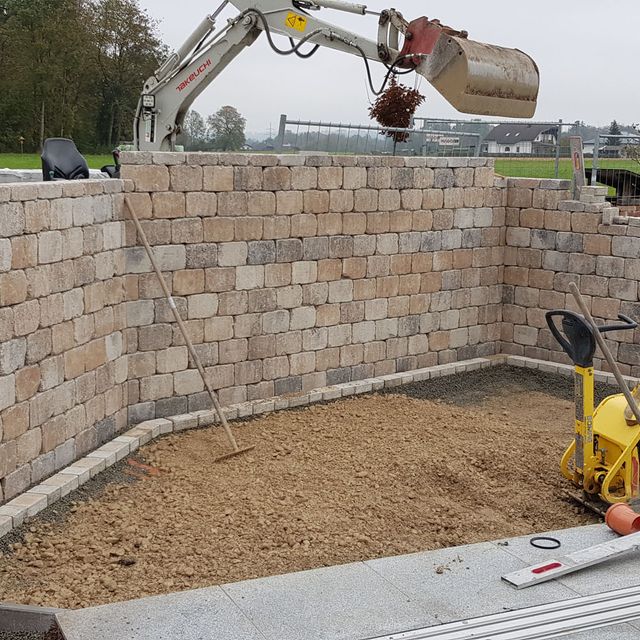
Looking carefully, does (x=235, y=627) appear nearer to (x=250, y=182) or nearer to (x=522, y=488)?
(x=522, y=488)

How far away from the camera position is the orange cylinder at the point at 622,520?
6719mm

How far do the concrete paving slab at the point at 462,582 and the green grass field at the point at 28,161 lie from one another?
56.7 ft

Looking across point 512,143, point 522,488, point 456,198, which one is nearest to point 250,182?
point 456,198

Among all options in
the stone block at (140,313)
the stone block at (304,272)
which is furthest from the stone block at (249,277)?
the stone block at (140,313)

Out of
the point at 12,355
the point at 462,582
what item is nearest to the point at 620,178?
the point at 462,582

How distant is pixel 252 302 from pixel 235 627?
534 centimetres

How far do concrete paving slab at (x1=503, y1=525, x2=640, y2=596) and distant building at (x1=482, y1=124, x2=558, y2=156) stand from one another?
29.9ft

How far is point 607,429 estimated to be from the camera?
294 inches

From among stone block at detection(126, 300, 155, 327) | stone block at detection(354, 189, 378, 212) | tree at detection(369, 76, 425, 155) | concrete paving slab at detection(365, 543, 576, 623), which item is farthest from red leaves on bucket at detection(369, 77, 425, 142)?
concrete paving slab at detection(365, 543, 576, 623)

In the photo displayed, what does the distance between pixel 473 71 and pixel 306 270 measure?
2.95 meters

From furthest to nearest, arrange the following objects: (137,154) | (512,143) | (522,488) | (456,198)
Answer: (512,143) → (456,198) → (137,154) → (522,488)

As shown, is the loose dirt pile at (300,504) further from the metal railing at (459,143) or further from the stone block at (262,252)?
the metal railing at (459,143)

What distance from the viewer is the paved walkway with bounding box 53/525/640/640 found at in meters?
5.18

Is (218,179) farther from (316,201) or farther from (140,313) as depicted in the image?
(140,313)
